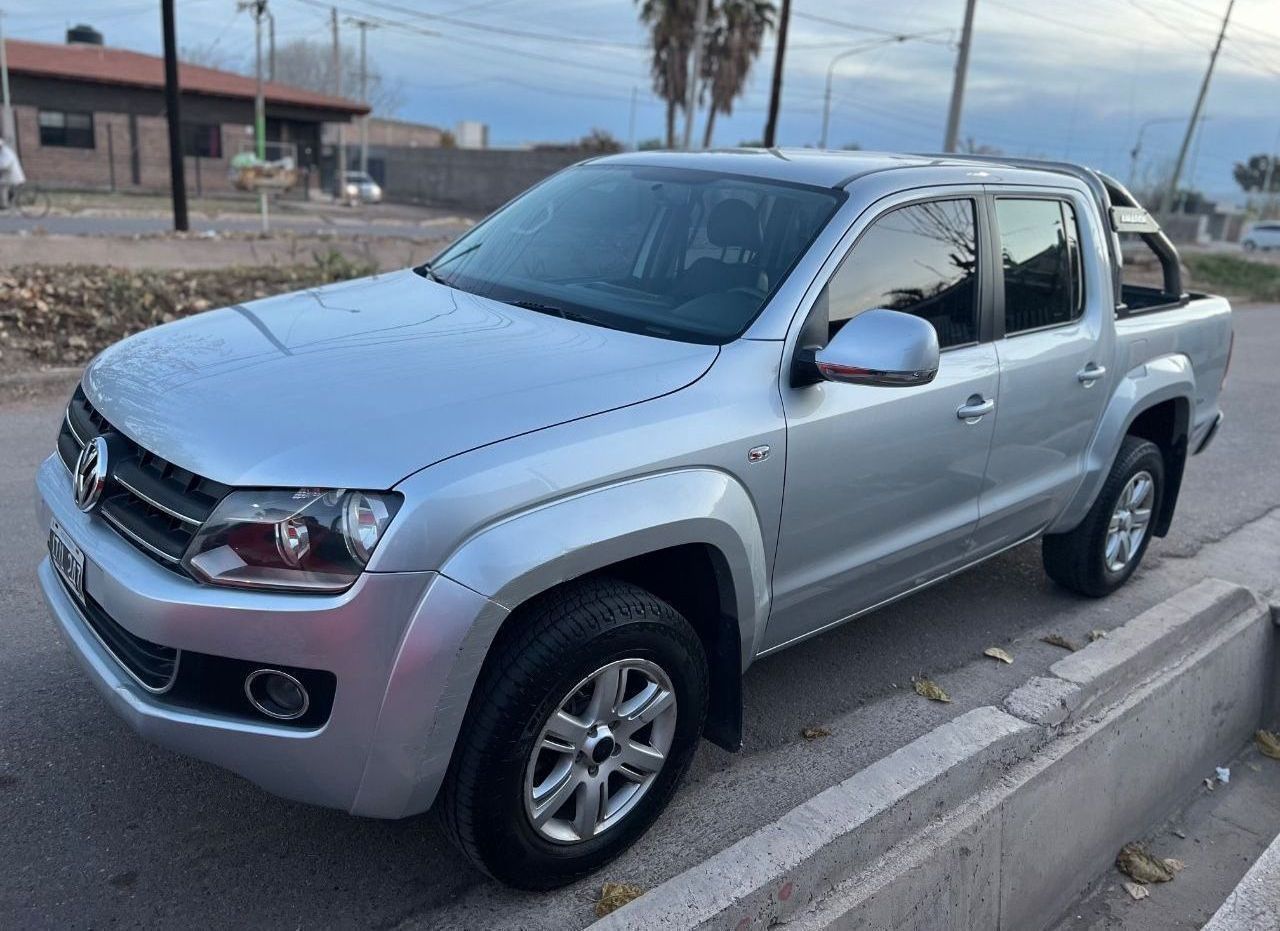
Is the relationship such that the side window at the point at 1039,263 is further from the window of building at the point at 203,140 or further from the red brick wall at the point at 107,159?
the window of building at the point at 203,140

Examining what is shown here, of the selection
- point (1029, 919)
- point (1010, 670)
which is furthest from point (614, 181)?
point (1029, 919)

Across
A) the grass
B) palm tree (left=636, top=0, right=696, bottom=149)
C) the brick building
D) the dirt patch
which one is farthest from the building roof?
the grass

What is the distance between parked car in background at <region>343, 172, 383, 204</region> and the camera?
41.8 metres

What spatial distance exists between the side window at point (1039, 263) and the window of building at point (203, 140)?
40335 millimetres

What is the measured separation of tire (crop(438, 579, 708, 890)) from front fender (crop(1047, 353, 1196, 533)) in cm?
235

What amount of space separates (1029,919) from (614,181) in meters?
2.84

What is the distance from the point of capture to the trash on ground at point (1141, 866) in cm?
381

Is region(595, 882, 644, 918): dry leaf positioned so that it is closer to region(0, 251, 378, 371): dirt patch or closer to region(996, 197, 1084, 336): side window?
region(996, 197, 1084, 336): side window

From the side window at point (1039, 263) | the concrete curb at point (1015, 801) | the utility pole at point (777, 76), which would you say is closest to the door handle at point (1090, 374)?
the side window at point (1039, 263)

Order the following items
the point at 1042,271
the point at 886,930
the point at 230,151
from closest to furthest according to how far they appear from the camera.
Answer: the point at 886,930 → the point at 1042,271 → the point at 230,151

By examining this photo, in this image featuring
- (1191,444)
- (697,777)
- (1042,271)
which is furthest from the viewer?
(1191,444)

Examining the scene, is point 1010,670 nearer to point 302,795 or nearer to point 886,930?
point 886,930

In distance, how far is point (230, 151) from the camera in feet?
136

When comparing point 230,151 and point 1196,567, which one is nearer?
point 1196,567
